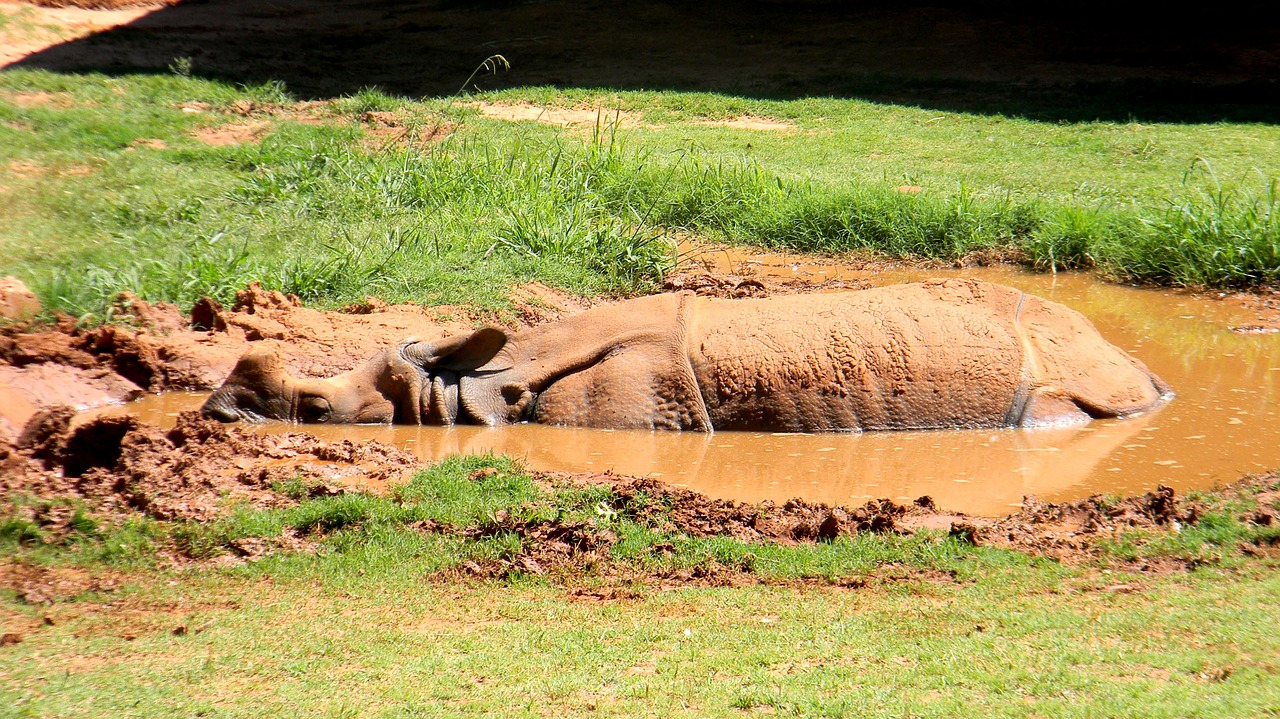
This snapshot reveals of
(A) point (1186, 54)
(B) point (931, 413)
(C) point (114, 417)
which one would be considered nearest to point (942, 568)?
(B) point (931, 413)

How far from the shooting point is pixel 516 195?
956 centimetres

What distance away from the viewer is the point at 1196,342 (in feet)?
23.7

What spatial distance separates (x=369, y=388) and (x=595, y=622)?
113 inches

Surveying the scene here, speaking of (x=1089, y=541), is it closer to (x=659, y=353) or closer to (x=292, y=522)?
(x=659, y=353)

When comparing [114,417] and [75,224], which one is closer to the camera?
[114,417]

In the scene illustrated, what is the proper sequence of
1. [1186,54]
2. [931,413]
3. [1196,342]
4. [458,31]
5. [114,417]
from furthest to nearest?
[458,31] → [1186,54] → [1196,342] → [931,413] → [114,417]

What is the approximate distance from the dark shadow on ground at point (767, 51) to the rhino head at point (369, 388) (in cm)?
823

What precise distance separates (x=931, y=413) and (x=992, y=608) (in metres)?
2.23

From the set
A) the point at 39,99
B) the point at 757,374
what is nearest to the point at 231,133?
the point at 39,99

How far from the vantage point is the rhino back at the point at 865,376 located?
588 centimetres

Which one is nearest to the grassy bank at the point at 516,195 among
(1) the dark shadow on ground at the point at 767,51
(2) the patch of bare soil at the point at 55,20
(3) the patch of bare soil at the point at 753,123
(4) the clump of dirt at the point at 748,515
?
(3) the patch of bare soil at the point at 753,123

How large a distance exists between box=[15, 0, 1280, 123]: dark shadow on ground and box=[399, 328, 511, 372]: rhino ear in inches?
326

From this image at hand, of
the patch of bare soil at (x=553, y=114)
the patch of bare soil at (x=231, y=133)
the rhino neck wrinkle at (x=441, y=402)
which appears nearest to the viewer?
the rhino neck wrinkle at (x=441, y=402)

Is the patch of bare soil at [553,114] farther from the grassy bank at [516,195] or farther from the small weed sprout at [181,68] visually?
the small weed sprout at [181,68]
